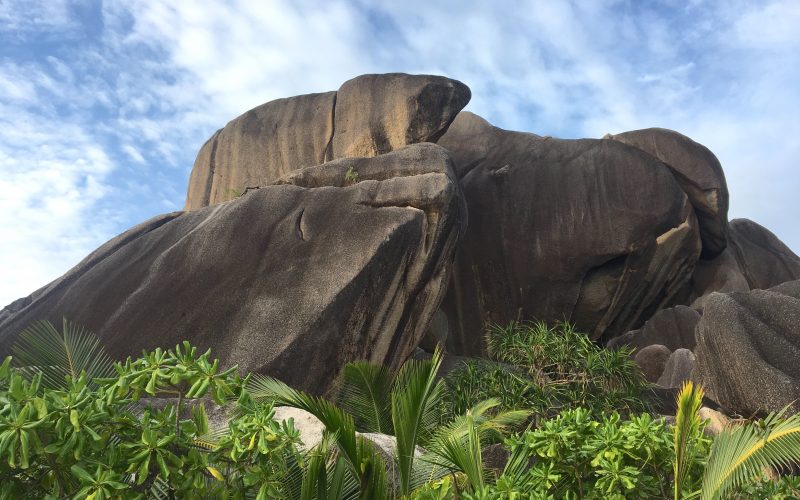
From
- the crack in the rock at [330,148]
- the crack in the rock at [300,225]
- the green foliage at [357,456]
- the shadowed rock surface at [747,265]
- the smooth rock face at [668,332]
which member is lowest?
the green foliage at [357,456]

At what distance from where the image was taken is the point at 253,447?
13.0 ft

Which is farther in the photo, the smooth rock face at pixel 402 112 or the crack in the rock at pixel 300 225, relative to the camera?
the smooth rock face at pixel 402 112

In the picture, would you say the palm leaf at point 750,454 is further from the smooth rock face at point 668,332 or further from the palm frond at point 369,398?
the smooth rock face at point 668,332

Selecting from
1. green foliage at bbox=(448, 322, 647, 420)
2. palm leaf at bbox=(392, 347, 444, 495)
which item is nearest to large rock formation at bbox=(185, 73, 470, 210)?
green foliage at bbox=(448, 322, 647, 420)

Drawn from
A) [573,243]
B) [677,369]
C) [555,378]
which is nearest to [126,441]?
[555,378]

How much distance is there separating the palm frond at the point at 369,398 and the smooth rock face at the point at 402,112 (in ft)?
32.8

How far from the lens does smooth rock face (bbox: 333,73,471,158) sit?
59.2ft

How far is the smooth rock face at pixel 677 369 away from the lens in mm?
15805

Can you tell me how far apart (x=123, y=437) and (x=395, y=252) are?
8.76m

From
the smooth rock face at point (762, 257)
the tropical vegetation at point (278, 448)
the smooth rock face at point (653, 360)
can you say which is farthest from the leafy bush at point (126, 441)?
the smooth rock face at point (762, 257)

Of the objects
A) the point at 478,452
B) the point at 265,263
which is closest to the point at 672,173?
the point at 265,263

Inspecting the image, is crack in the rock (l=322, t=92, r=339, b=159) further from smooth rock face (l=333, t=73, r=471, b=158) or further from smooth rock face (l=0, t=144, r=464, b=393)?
smooth rock face (l=0, t=144, r=464, b=393)

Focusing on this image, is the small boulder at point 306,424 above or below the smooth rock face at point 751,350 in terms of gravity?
below

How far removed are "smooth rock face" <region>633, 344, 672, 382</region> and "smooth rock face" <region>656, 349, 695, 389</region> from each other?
37.1 inches
